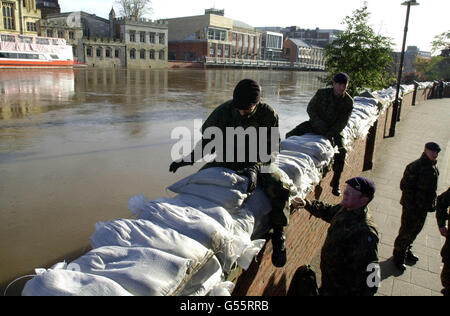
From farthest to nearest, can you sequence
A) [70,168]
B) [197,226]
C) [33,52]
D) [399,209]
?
[33,52] → [70,168] → [399,209] → [197,226]

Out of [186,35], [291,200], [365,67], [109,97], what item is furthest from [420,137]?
[186,35]

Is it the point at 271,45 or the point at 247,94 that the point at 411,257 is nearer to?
the point at 247,94

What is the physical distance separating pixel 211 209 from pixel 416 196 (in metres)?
3.61

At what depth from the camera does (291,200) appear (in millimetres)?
3564

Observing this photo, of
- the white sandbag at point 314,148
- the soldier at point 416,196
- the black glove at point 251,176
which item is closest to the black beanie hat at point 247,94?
the black glove at point 251,176

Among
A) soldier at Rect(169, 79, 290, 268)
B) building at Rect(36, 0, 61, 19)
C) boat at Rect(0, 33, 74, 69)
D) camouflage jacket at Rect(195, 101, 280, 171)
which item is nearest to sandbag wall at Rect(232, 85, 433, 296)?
soldier at Rect(169, 79, 290, 268)

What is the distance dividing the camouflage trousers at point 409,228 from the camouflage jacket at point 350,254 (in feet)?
8.11

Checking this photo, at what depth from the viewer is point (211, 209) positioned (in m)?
2.66

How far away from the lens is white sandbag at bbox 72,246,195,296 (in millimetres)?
1779

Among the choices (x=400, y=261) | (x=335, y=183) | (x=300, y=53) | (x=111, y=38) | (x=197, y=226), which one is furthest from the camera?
(x=300, y=53)

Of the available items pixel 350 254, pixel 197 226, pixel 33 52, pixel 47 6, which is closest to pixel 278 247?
pixel 350 254

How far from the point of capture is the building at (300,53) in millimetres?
80688

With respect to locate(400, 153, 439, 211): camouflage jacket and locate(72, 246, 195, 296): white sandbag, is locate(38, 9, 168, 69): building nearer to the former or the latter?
locate(400, 153, 439, 211): camouflage jacket
